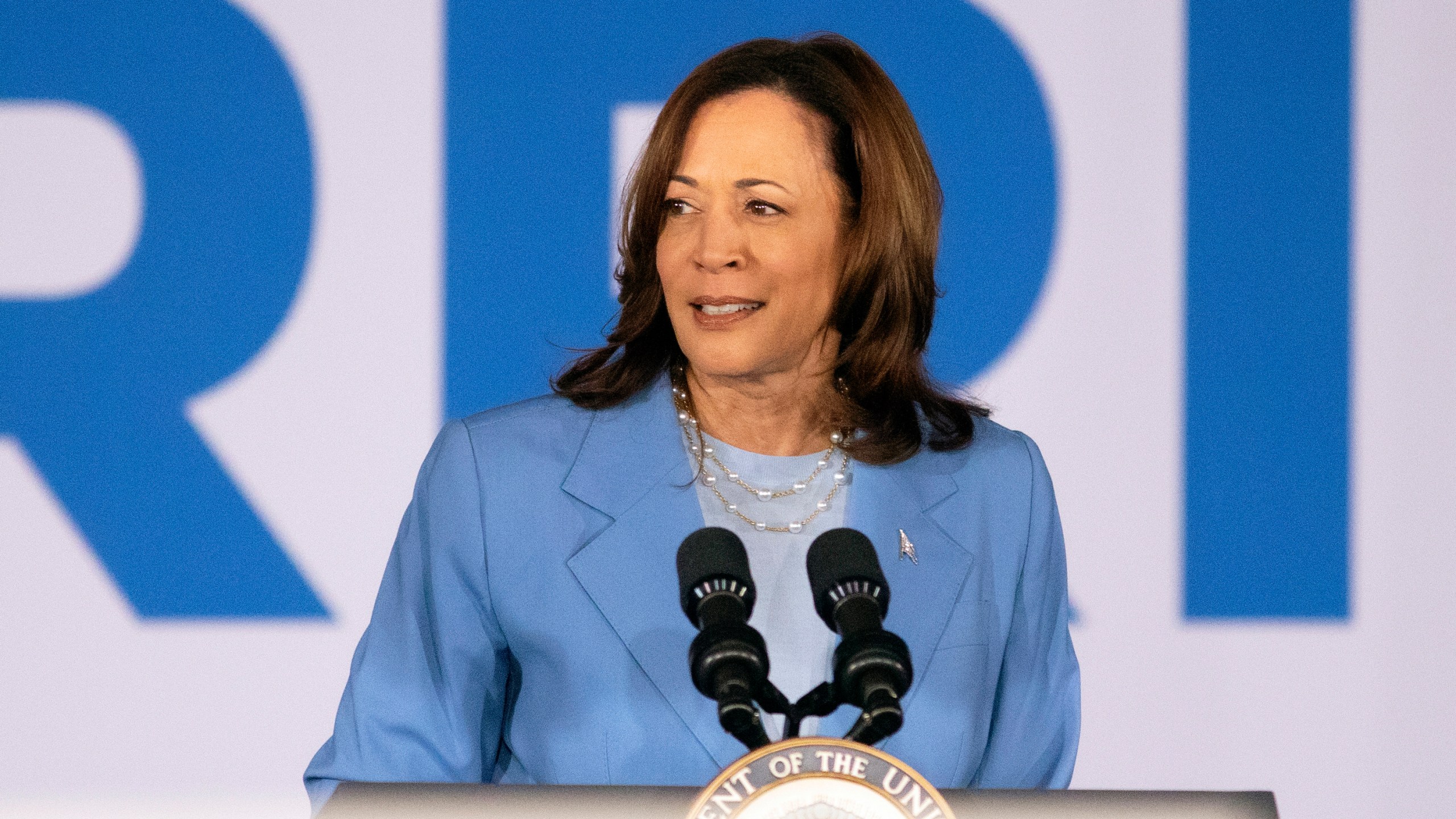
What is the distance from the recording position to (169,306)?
117 inches

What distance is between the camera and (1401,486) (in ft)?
9.70

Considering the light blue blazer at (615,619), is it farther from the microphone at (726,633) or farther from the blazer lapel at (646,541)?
the microphone at (726,633)

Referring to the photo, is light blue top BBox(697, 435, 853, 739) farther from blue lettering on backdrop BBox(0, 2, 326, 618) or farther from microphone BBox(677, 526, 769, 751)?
blue lettering on backdrop BBox(0, 2, 326, 618)

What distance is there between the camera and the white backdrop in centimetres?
296

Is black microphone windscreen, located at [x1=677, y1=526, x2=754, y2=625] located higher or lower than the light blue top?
higher

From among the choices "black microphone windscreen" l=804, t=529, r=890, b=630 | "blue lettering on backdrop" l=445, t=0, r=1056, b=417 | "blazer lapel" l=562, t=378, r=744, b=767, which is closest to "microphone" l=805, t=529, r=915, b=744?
"black microphone windscreen" l=804, t=529, r=890, b=630

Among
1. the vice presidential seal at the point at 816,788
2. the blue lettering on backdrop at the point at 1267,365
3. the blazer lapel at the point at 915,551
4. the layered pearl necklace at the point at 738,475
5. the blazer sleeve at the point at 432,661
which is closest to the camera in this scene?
the vice presidential seal at the point at 816,788

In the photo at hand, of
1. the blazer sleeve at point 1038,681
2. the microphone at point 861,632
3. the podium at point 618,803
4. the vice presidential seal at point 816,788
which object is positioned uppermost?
the microphone at point 861,632

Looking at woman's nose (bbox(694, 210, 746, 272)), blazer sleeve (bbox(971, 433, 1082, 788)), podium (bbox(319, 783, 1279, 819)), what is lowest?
blazer sleeve (bbox(971, 433, 1082, 788))

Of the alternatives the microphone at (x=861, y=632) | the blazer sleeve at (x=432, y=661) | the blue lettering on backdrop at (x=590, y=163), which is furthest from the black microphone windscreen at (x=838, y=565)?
the blue lettering on backdrop at (x=590, y=163)

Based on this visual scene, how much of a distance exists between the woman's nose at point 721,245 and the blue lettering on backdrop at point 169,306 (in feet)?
5.01

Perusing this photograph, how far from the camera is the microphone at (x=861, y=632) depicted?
3.07 ft

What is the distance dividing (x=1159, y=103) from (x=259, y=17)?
1.87 m

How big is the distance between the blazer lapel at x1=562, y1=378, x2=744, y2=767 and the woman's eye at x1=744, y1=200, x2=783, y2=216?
0.27m
